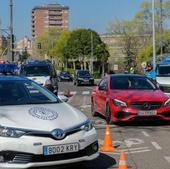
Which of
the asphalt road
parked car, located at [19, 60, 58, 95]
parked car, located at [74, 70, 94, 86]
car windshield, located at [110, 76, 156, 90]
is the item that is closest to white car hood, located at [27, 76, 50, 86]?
parked car, located at [19, 60, 58, 95]

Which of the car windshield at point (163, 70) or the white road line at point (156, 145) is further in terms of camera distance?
the car windshield at point (163, 70)

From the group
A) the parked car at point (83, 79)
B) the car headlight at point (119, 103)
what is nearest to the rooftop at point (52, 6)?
the parked car at point (83, 79)

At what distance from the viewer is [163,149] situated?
10.3 meters

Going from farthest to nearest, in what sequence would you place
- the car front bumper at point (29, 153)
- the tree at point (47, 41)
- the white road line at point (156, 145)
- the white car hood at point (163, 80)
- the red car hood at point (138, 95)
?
the tree at point (47, 41) < the white car hood at point (163, 80) < the red car hood at point (138, 95) < the white road line at point (156, 145) < the car front bumper at point (29, 153)

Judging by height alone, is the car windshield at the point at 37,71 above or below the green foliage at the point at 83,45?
below

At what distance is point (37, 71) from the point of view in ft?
91.8

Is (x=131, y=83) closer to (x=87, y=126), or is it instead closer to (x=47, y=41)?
(x=87, y=126)

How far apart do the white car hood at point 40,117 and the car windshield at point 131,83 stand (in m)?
7.34

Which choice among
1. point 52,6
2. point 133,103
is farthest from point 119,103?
point 52,6

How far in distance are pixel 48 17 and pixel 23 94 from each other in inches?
6641

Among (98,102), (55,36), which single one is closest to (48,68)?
(98,102)

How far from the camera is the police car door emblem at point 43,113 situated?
760 centimetres

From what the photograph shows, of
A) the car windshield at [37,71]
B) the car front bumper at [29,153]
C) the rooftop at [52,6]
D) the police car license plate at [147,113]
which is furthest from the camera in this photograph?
the rooftop at [52,6]

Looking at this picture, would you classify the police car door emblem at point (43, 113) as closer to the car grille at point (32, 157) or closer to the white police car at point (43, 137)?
the white police car at point (43, 137)
